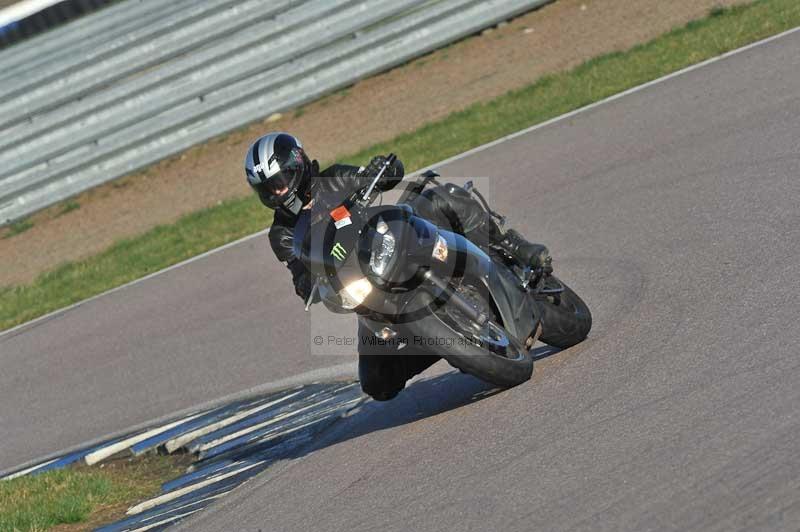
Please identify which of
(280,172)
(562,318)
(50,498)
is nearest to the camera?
(280,172)

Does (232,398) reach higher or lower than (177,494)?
lower

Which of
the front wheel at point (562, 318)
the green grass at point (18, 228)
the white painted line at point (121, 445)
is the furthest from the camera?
the green grass at point (18, 228)

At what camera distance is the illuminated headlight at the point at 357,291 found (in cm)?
576

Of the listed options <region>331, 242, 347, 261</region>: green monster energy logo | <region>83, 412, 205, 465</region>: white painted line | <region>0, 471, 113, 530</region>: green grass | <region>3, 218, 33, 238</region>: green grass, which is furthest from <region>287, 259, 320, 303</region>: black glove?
<region>3, 218, 33, 238</region>: green grass

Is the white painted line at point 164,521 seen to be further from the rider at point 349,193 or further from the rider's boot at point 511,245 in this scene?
the rider's boot at point 511,245

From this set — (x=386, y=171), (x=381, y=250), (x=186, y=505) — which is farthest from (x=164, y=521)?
(x=386, y=171)

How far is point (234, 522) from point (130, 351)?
4764 mm

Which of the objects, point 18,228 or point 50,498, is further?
point 18,228

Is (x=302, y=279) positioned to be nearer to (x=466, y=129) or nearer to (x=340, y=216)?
(x=340, y=216)

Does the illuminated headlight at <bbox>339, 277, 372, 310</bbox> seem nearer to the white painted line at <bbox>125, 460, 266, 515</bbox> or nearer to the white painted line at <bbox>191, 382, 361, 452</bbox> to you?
the white painted line at <bbox>125, 460, 266, 515</bbox>

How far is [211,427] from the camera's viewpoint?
26.5 feet

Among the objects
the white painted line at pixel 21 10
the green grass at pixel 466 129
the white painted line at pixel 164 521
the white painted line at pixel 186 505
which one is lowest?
the green grass at pixel 466 129

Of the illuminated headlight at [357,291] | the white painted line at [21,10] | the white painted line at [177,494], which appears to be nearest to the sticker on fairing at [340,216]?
the illuminated headlight at [357,291]

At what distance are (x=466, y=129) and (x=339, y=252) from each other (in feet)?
26.8
